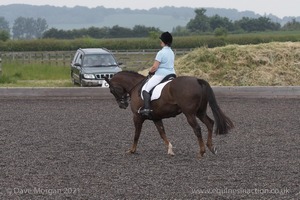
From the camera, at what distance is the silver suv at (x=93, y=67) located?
2217 cm

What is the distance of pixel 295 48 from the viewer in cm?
2350

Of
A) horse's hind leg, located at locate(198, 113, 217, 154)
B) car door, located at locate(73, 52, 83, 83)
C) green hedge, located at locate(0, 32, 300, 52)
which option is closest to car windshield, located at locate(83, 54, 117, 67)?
car door, located at locate(73, 52, 83, 83)

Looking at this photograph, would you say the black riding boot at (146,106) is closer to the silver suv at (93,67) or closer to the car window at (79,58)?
the silver suv at (93,67)

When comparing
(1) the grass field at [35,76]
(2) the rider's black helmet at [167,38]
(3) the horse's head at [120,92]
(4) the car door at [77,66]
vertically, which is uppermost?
(2) the rider's black helmet at [167,38]

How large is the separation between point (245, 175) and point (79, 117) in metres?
7.73

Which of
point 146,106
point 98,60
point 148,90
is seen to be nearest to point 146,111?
point 146,106

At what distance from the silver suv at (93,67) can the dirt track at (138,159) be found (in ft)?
20.1

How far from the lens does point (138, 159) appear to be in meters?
9.69

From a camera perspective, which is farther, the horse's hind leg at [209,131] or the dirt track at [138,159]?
the horse's hind leg at [209,131]

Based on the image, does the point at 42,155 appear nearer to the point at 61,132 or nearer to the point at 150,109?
the point at 150,109

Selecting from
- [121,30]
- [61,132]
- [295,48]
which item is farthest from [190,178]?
[121,30]

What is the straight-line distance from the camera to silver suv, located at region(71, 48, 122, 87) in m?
22.2

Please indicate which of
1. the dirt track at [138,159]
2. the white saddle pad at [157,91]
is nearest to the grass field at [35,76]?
the dirt track at [138,159]

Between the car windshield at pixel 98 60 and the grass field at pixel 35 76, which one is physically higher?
the car windshield at pixel 98 60
